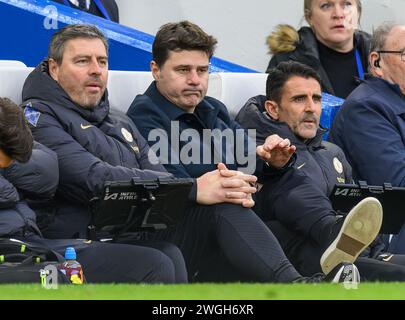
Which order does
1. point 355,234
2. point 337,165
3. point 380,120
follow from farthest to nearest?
point 380,120 < point 337,165 < point 355,234

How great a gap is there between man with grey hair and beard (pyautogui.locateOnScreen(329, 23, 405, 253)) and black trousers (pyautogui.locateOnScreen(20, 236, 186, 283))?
219 cm

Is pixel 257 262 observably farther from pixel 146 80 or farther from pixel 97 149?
pixel 146 80

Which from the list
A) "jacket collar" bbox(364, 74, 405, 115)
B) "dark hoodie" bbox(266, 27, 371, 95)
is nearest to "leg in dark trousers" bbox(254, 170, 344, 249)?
"jacket collar" bbox(364, 74, 405, 115)

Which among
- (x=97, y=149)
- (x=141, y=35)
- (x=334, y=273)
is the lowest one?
(x=334, y=273)

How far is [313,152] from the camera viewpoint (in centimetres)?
919

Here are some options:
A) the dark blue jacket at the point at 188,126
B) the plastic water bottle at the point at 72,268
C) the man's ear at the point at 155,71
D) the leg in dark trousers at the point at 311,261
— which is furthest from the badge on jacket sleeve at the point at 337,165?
the plastic water bottle at the point at 72,268

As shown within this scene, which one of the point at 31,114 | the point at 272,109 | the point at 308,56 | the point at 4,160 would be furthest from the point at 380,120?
the point at 4,160

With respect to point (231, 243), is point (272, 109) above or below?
above

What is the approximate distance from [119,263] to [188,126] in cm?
148

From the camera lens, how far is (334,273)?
25.6 feet

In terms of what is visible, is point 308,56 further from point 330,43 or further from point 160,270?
point 160,270
